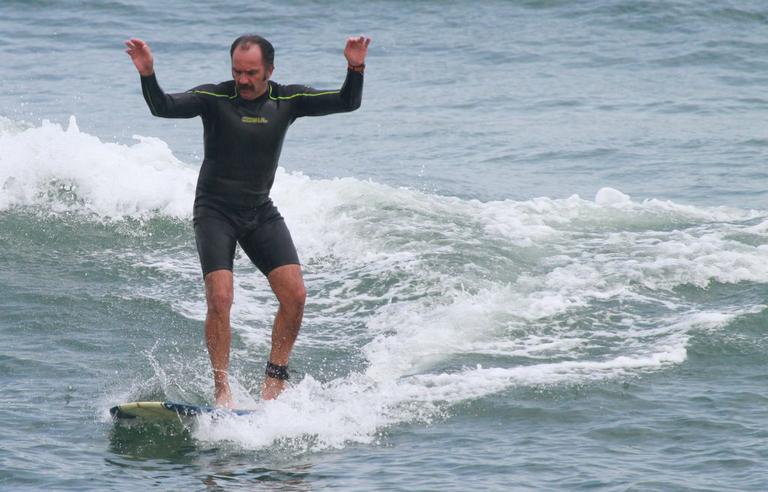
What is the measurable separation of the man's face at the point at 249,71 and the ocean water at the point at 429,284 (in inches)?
71.2

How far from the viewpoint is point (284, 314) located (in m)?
7.63

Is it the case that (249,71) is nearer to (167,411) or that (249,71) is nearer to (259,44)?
(259,44)

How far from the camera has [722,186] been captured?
14.8m

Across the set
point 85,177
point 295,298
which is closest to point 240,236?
point 295,298

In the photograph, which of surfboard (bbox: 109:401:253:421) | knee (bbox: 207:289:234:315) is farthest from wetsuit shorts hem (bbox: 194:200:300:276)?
surfboard (bbox: 109:401:253:421)

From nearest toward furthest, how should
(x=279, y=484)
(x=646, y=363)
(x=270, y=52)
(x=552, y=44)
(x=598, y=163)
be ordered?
(x=279, y=484) → (x=270, y=52) → (x=646, y=363) → (x=598, y=163) → (x=552, y=44)

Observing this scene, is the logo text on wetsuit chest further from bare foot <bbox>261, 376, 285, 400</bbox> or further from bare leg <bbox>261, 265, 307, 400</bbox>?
bare foot <bbox>261, 376, 285, 400</bbox>

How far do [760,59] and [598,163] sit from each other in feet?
25.0

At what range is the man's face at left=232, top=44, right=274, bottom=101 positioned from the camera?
705 centimetres

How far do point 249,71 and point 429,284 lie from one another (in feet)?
12.6

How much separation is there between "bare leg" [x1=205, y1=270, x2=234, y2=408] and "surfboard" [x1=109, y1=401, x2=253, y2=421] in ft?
0.66

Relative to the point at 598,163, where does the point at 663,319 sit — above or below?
below

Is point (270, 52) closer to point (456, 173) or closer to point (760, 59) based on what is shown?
point (456, 173)

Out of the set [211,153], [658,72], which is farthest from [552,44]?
[211,153]
